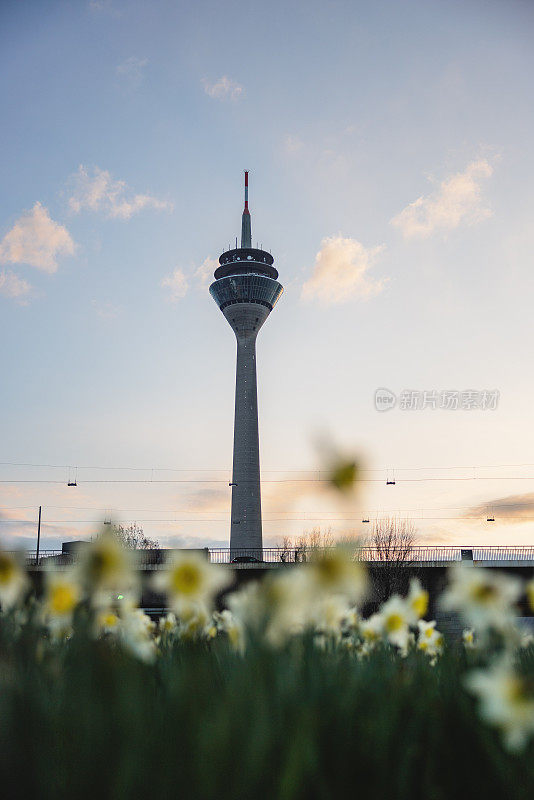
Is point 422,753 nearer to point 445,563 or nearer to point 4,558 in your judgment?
point 4,558

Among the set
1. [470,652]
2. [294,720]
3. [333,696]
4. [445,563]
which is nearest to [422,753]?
[333,696]

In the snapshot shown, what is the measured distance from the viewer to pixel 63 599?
210 cm

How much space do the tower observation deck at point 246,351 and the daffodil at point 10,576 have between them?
83133 mm

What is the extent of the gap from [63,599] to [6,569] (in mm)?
240

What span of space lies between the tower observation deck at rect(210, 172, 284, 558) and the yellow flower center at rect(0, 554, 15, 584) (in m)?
83.3

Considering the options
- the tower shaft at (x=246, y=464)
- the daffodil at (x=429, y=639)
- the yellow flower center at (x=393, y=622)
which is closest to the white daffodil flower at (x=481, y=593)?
the yellow flower center at (x=393, y=622)

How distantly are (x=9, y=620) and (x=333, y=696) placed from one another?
1.02m

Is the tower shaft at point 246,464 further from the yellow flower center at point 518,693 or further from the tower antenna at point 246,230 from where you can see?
the yellow flower center at point 518,693

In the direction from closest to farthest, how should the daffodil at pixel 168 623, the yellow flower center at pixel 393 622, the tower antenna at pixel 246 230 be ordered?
the yellow flower center at pixel 393 622 → the daffodil at pixel 168 623 → the tower antenna at pixel 246 230

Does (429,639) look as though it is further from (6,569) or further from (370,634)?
(6,569)

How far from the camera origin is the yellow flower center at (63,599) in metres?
2.08

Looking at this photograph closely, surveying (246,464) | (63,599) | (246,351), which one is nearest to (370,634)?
(63,599)

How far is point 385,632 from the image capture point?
2930 mm

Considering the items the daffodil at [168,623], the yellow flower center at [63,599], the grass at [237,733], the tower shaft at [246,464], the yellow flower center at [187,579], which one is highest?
the tower shaft at [246,464]
